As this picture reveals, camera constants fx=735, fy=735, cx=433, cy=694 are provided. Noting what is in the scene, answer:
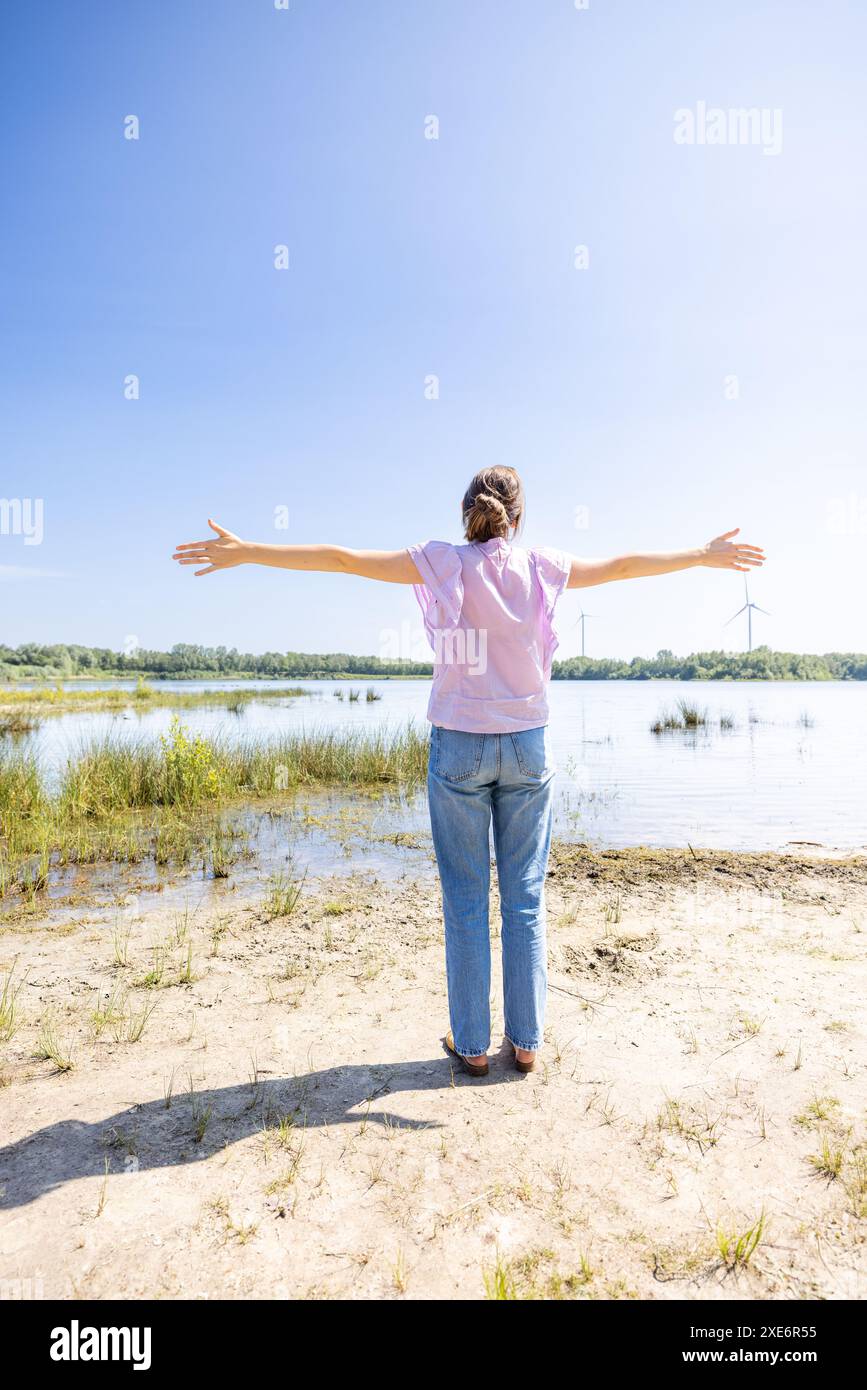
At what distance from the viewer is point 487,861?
313 centimetres

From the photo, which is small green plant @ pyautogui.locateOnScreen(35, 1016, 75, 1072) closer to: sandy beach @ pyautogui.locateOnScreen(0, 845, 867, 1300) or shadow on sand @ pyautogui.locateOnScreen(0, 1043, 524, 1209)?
sandy beach @ pyautogui.locateOnScreen(0, 845, 867, 1300)

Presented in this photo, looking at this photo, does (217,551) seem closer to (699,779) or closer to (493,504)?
(493,504)

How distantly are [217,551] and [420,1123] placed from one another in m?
2.46

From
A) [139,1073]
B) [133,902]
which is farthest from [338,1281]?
[133,902]

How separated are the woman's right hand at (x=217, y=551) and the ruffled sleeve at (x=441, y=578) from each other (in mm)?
744

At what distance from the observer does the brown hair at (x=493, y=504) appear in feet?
10.1

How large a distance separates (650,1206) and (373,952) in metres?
2.63

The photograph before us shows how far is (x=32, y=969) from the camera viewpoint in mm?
4496

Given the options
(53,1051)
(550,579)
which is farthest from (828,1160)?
(53,1051)

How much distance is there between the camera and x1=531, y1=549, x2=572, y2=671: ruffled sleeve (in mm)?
3146

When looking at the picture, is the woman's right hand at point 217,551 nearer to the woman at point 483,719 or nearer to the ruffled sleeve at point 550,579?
the woman at point 483,719

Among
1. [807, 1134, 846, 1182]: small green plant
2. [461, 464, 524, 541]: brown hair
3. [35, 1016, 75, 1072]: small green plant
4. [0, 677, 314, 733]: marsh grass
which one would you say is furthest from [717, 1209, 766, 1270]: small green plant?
[0, 677, 314, 733]: marsh grass

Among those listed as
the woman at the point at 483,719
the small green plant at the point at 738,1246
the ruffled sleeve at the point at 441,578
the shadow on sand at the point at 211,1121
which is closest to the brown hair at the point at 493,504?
the woman at the point at 483,719
